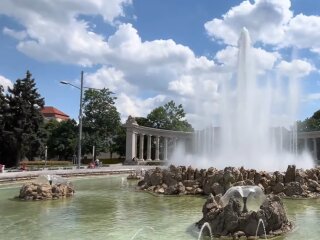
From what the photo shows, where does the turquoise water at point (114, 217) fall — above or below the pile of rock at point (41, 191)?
below

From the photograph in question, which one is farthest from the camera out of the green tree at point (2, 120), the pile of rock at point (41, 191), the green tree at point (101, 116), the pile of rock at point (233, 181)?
the green tree at point (101, 116)

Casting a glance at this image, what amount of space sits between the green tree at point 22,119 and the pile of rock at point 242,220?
4566cm

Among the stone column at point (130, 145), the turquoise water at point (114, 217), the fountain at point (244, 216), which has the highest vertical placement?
the stone column at point (130, 145)

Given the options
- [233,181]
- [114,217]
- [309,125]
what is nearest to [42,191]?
[114,217]

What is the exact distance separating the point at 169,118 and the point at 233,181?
83.0 meters

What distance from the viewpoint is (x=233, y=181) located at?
77.4ft

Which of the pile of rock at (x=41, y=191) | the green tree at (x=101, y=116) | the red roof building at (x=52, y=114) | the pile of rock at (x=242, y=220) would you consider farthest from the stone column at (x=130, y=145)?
the red roof building at (x=52, y=114)

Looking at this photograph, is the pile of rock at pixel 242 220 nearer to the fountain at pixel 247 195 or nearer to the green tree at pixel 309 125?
the fountain at pixel 247 195

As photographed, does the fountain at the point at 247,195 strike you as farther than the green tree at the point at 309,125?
No

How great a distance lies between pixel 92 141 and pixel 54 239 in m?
79.3

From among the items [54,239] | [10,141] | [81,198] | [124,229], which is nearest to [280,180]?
[81,198]

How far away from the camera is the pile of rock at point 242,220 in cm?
1388

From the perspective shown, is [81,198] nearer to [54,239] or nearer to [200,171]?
[200,171]

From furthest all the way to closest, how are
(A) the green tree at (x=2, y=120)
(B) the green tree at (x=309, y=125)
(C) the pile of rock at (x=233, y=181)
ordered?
(B) the green tree at (x=309, y=125) < (A) the green tree at (x=2, y=120) < (C) the pile of rock at (x=233, y=181)
